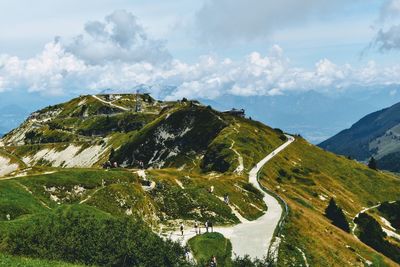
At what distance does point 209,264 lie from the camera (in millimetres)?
56969

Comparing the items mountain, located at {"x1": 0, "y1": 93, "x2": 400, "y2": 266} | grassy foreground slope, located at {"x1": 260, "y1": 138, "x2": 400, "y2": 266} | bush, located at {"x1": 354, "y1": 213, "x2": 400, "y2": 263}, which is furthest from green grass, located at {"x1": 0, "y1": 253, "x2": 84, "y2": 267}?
bush, located at {"x1": 354, "y1": 213, "x2": 400, "y2": 263}

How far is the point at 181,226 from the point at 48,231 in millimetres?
30128

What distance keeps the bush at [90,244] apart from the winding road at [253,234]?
Answer: 14570mm

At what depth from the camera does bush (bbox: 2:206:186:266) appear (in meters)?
48.7

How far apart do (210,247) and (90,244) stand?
2218cm

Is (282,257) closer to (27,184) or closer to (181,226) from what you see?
(181,226)

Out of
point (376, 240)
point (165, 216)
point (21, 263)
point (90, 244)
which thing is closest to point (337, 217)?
point (376, 240)

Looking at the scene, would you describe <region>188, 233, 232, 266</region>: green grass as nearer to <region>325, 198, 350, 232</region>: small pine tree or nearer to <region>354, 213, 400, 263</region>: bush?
<region>325, 198, 350, 232</region>: small pine tree

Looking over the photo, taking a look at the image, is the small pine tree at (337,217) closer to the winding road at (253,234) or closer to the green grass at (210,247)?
the winding road at (253,234)

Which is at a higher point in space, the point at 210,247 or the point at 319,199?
the point at 319,199

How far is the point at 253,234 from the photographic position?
80750 millimetres

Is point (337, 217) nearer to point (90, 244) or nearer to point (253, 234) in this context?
point (253, 234)

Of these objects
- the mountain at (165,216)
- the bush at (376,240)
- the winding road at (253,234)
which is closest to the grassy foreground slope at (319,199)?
the mountain at (165,216)

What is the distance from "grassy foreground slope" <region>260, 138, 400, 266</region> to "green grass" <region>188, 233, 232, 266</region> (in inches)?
320
